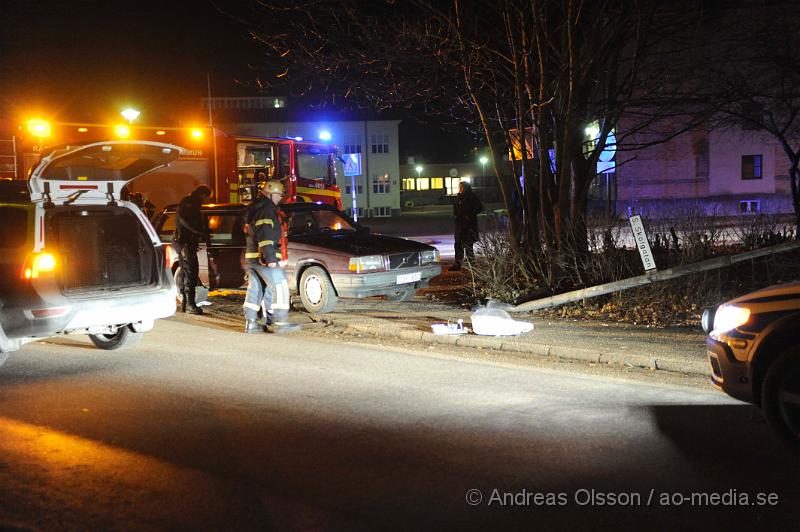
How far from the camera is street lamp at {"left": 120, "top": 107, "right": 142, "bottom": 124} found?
16.6m

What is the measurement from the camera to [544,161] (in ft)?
41.1

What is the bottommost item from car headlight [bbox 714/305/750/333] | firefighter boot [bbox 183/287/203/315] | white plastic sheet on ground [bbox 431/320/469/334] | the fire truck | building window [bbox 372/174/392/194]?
white plastic sheet on ground [bbox 431/320/469/334]

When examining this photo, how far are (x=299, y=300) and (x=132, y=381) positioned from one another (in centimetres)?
551

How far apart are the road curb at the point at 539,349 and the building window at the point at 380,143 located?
5735 cm

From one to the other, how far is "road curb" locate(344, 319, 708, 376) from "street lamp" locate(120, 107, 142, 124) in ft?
28.0

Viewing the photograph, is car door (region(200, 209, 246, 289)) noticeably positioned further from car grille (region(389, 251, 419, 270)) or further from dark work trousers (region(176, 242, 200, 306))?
car grille (region(389, 251, 419, 270))

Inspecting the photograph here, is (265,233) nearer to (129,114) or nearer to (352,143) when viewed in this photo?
(129,114)

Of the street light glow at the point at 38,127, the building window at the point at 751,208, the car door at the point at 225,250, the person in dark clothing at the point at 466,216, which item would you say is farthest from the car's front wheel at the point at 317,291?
the building window at the point at 751,208

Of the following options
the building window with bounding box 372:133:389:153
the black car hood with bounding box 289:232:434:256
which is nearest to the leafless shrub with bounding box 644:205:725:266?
the black car hood with bounding box 289:232:434:256

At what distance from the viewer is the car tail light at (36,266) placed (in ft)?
25.2

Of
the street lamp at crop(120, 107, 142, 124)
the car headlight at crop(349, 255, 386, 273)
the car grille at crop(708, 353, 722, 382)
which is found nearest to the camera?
the car grille at crop(708, 353, 722, 382)

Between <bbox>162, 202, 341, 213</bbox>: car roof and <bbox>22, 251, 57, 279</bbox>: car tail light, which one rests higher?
<bbox>162, 202, 341, 213</bbox>: car roof

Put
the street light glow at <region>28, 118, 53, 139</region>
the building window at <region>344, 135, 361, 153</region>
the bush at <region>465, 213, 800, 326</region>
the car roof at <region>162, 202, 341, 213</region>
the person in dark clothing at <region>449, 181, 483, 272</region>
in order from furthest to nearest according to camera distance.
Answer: the building window at <region>344, 135, 361, 153</region> < the person in dark clothing at <region>449, 181, 483, 272</region> < the street light glow at <region>28, 118, 53, 139</region> < the car roof at <region>162, 202, 341, 213</region> < the bush at <region>465, 213, 800, 326</region>

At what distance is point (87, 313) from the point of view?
26.4 ft
